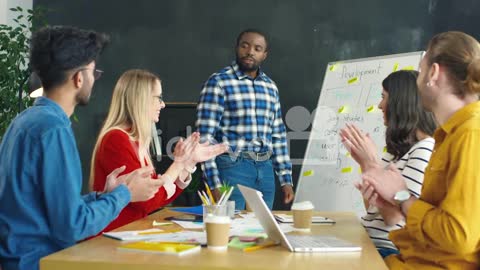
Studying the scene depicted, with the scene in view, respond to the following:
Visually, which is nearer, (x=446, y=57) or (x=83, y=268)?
(x=83, y=268)

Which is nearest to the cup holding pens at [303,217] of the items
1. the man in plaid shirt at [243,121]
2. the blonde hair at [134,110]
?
the blonde hair at [134,110]

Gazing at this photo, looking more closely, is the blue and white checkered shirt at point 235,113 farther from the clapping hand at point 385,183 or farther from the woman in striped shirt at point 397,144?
the clapping hand at point 385,183

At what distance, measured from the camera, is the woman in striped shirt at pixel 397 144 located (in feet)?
7.44

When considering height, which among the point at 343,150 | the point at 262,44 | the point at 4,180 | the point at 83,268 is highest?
the point at 262,44

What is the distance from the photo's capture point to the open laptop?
67.5 inches

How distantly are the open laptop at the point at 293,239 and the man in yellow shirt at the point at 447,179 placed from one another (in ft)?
0.73

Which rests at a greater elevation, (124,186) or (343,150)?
(124,186)

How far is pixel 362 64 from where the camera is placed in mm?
4633

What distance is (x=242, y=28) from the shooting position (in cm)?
544

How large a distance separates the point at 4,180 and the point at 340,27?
3907 mm

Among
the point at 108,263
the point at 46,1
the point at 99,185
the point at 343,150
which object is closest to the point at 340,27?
the point at 343,150

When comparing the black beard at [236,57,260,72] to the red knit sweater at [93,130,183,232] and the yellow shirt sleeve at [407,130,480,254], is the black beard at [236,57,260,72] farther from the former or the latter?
the yellow shirt sleeve at [407,130,480,254]

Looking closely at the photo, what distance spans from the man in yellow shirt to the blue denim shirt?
905 millimetres

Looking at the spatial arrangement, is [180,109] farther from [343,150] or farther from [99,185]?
[99,185]
